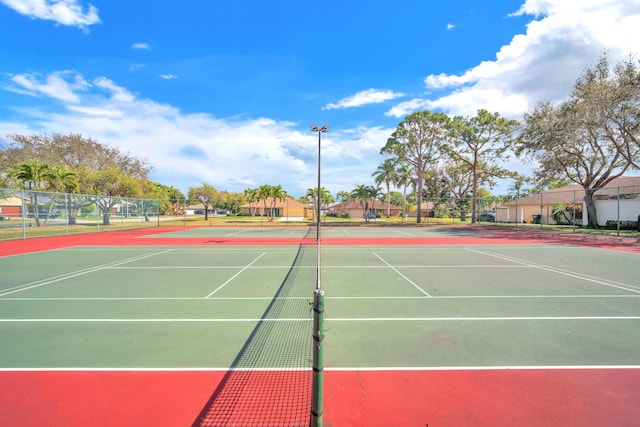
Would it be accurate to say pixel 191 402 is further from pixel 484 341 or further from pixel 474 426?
pixel 484 341

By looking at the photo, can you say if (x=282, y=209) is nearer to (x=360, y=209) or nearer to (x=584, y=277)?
(x=360, y=209)

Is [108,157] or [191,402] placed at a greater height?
[108,157]

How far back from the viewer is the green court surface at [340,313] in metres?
4.67

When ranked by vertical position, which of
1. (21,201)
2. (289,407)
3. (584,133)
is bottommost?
(289,407)

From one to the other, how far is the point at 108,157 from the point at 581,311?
195ft

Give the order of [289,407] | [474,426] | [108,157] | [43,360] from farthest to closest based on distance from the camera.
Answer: [108,157], [43,360], [289,407], [474,426]

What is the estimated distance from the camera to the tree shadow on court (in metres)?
3.36

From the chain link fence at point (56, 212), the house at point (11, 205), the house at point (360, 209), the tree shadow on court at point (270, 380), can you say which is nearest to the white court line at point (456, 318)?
the tree shadow on court at point (270, 380)

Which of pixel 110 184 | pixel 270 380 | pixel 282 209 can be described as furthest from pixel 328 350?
pixel 282 209

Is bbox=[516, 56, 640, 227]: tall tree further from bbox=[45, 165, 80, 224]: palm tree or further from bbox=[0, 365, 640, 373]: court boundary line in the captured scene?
bbox=[45, 165, 80, 224]: palm tree

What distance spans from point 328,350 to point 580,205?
158 feet

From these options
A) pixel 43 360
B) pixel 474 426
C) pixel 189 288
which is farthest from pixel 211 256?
pixel 474 426

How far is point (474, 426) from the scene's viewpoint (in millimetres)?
3178

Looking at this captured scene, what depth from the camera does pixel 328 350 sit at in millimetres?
4859
